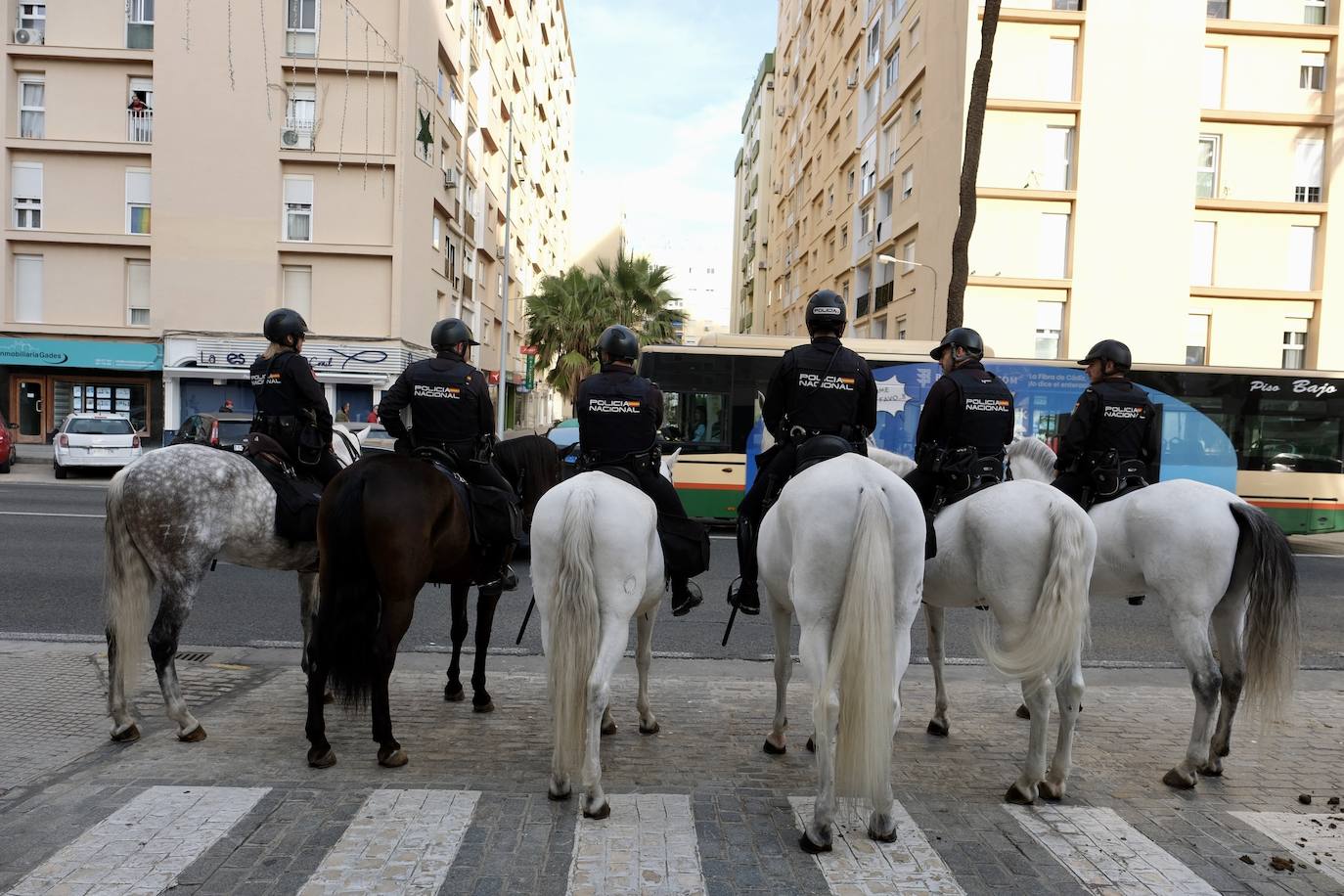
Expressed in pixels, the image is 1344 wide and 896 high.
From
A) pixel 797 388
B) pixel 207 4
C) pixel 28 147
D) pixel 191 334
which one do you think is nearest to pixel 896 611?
pixel 797 388

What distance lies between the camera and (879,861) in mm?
3670

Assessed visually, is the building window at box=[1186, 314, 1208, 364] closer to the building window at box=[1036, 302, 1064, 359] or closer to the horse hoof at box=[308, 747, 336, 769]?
the building window at box=[1036, 302, 1064, 359]

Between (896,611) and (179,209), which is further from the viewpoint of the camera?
(179,209)

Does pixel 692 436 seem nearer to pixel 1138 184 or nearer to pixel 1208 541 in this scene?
pixel 1208 541

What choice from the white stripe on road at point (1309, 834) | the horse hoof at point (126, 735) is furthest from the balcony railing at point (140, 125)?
the white stripe on road at point (1309, 834)

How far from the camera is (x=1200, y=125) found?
1081 inches

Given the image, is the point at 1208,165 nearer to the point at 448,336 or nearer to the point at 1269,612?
the point at 1269,612

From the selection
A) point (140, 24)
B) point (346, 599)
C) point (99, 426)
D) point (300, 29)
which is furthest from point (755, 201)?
point (346, 599)

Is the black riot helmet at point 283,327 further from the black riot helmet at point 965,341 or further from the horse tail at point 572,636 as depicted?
the black riot helmet at point 965,341

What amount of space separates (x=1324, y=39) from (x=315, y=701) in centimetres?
3591

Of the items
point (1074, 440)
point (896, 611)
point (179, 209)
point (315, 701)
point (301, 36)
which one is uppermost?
point (301, 36)

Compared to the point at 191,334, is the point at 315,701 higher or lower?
lower

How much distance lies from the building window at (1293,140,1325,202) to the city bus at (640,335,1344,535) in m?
19.1

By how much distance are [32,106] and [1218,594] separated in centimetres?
3657
